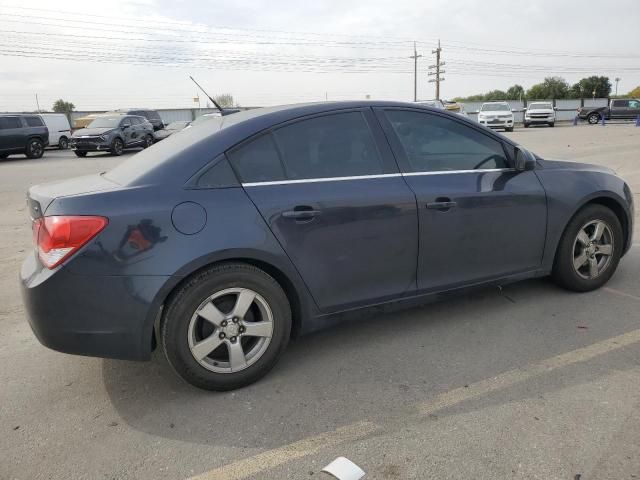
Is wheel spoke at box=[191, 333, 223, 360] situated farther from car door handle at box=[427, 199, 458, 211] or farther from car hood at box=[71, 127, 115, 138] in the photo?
car hood at box=[71, 127, 115, 138]

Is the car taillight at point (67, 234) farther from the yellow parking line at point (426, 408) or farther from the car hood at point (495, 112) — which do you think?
the car hood at point (495, 112)

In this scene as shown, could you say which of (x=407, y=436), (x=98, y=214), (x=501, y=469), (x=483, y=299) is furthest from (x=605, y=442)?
(x=98, y=214)

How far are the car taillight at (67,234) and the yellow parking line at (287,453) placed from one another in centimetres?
125

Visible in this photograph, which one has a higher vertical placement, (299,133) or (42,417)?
(299,133)

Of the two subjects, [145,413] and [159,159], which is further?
[159,159]

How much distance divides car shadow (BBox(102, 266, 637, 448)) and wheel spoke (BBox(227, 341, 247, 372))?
152 millimetres

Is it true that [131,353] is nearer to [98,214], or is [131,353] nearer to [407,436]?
[98,214]

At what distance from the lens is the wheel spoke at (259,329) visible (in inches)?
116

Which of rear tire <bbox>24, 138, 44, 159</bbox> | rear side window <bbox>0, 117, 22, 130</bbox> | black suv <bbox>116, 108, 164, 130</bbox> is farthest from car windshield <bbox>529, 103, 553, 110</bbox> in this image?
rear side window <bbox>0, 117, 22, 130</bbox>

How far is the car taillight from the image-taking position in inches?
103

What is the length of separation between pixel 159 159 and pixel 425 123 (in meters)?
1.77

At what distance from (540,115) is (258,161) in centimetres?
3809

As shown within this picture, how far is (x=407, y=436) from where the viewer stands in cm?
250

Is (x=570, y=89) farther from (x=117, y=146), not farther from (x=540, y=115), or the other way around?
(x=117, y=146)
